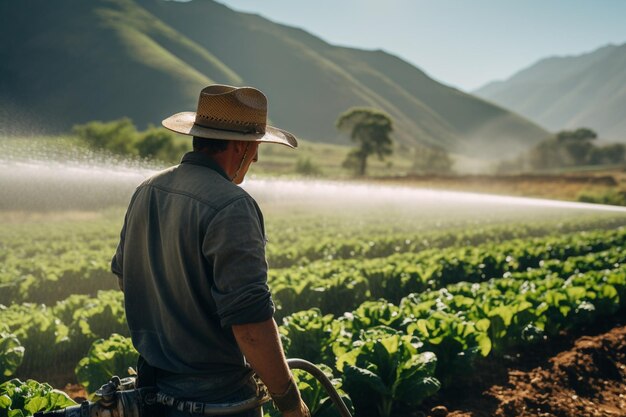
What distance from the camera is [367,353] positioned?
4875 millimetres

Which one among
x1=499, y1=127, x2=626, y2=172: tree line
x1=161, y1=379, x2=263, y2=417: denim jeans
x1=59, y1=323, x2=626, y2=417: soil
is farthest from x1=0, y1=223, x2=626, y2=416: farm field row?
x1=499, y1=127, x2=626, y2=172: tree line

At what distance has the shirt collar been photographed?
7.90 feet

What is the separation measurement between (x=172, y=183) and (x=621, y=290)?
25.8 feet

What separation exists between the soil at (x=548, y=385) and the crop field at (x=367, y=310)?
17 cm

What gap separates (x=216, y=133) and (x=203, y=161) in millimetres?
131

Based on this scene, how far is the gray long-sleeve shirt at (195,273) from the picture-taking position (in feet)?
7.02

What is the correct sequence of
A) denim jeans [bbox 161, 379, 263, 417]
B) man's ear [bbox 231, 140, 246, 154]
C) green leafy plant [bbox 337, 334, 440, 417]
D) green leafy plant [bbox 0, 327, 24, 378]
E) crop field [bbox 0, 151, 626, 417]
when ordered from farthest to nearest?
green leafy plant [bbox 0, 327, 24, 378]
crop field [bbox 0, 151, 626, 417]
green leafy plant [bbox 337, 334, 440, 417]
man's ear [bbox 231, 140, 246, 154]
denim jeans [bbox 161, 379, 263, 417]

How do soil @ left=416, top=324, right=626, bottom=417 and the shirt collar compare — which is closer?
the shirt collar

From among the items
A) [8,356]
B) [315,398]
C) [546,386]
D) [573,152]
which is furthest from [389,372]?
[573,152]

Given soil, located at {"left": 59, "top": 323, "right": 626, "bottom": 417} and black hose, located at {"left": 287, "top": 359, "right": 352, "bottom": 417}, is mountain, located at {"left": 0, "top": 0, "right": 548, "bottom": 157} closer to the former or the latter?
soil, located at {"left": 59, "top": 323, "right": 626, "bottom": 417}

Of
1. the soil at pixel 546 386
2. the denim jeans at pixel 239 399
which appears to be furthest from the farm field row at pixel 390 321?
the denim jeans at pixel 239 399

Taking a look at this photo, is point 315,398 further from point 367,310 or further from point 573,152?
point 573,152

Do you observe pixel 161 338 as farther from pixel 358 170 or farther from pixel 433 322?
pixel 358 170

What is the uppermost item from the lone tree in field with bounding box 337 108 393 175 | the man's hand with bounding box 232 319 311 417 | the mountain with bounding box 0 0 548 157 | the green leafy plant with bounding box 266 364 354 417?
the mountain with bounding box 0 0 548 157
